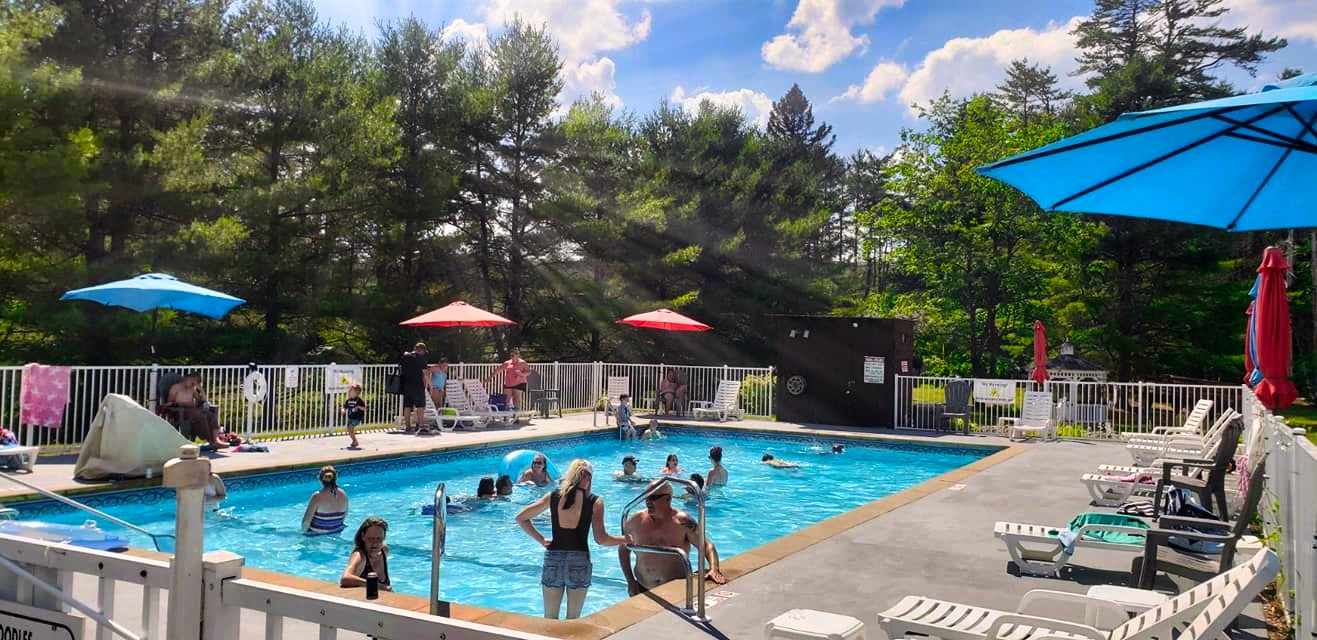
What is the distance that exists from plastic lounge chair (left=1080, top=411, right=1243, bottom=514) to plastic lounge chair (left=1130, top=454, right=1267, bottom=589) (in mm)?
1547

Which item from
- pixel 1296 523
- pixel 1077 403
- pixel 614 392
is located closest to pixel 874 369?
pixel 1077 403

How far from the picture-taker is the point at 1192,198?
4.66 meters

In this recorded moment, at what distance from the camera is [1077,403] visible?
16547 mm

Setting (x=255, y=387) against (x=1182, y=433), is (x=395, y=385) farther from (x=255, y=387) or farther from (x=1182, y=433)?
(x=1182, y=433)

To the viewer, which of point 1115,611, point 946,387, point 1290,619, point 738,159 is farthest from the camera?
point 738,159

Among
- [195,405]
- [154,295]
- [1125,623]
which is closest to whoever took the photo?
[1125,623]

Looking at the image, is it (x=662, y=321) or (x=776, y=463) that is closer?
(x=776, y=463)

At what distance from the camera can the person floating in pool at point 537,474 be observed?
1073 centimetres

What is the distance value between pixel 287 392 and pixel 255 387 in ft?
6.10

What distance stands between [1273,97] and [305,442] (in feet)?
42.9

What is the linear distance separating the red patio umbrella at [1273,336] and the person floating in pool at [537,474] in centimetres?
747

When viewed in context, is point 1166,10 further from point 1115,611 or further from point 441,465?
point 1115,611

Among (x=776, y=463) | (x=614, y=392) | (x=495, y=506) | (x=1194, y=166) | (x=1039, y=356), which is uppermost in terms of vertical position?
(x=1194, y=166)

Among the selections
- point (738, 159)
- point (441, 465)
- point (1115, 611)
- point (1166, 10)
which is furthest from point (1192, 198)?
point (1166, 10)
